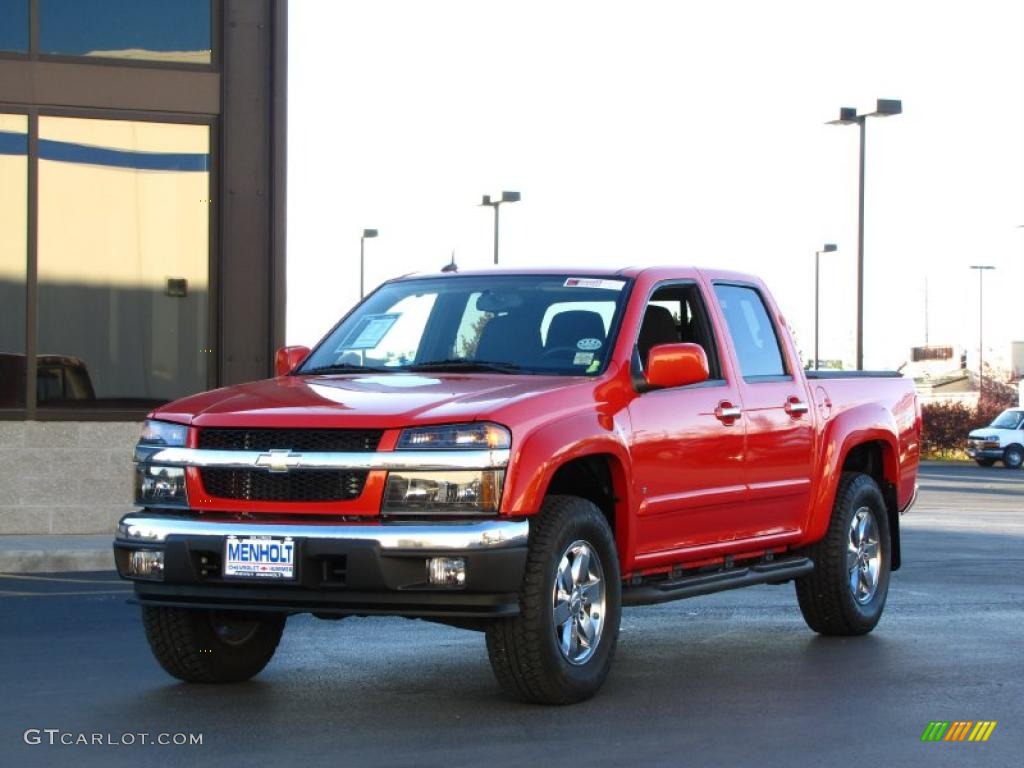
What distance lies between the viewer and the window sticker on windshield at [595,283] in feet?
29.0

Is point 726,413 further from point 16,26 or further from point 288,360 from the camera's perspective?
point 16,26

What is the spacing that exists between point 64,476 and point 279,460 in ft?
32.8

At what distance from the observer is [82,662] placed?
29.8ft

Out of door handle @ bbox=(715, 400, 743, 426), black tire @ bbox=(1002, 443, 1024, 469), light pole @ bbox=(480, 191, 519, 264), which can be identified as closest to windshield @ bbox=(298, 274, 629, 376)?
door handle @ bbox=(715, 400, 743, 426)

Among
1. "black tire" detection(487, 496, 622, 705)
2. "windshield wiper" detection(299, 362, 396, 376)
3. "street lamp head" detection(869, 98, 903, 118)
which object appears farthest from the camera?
"street lamp head" detection(869, 98, 903, 118)

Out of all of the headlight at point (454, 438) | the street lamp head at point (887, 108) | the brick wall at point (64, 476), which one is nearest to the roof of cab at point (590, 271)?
the headlight at point (454, 438)

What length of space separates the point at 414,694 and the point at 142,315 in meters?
10.2

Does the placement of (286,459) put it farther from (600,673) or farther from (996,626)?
(996,626)

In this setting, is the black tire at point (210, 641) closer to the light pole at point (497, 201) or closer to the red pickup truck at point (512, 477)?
the red pickup truck at point (512, 477)

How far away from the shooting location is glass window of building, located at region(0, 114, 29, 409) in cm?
1709

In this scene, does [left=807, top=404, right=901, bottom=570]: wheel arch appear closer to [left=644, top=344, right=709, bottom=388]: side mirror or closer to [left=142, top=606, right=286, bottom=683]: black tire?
[left=644, top=344, right=709, bottom=388]: side mirror

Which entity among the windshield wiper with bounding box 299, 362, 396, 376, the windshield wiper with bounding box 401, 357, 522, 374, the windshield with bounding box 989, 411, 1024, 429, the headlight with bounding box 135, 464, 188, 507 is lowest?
the windshield with bounding box 989, 411, 1024, 429

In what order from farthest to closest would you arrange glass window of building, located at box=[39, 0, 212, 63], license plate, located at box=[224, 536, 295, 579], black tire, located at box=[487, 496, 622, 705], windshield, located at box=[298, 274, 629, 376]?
glass window of building, located at box=[39, 0, 212, 63] → windshield, located at box=[298, 274, 629, 376] → black tire, located at box=[487, 496, 622, 705] → license plate, located at box=[224, 536, 295, 579]

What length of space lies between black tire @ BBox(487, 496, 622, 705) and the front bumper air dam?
12 centimetres
